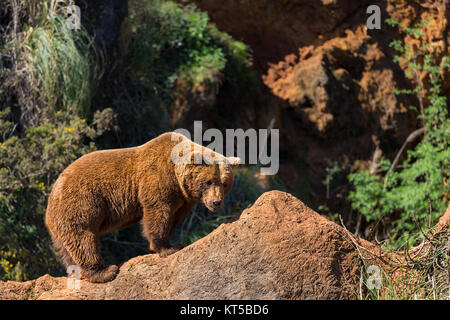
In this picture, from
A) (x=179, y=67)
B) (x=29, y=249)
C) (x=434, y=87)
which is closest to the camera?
(x=29, y=249)

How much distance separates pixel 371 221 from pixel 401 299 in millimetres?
6470

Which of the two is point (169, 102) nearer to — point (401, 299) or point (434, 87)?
point (434, 87)

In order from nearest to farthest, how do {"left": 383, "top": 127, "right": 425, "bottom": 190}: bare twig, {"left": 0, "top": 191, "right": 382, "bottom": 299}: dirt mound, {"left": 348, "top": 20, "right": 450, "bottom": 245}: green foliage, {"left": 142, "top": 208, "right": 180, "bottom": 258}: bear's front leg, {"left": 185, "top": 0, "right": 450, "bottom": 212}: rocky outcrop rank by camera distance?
{"left": 0, "top": 191, "right": 382, "bottom": 299}: dirt mound → {"left": 142, "top": 208, "right": 180, "bottom": 258}: bear's front leg → {"left": 348, "top": 20, "right": 450, "bottom": 245}: green foliage → {"left": 383, "top": 127, "right": 425, "bottom": 190}: bare twig → {"left": 185, "top": 0, "right": 450, "bottom": 212}: rocky outcrop

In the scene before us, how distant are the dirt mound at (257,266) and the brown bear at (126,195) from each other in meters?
0.25

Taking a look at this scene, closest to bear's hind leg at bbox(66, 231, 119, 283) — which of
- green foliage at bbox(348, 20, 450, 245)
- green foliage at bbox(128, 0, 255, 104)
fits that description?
green foliage at bbox(128, 0, 255, 104)

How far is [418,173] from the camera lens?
10391mm

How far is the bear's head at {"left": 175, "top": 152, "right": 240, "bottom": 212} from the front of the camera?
545cm

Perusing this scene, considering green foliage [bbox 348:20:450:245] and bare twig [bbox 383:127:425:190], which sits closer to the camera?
green foliage [bbox 348:20:450:245]

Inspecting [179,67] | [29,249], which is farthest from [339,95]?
[29,249]

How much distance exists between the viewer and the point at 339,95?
448 inches

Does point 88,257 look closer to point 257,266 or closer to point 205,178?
point 205,178

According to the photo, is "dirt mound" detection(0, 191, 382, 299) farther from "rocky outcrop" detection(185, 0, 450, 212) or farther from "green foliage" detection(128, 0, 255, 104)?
"rocky outcrop" detection(185, 0, 450, 212)

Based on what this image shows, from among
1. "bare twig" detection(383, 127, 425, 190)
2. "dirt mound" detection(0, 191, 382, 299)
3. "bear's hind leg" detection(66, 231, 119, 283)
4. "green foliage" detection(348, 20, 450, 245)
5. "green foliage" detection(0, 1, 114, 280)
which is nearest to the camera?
"dirt mound" detection(0, 191, 382, 299)

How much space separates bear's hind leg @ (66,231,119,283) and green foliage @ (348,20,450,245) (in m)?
5.83
